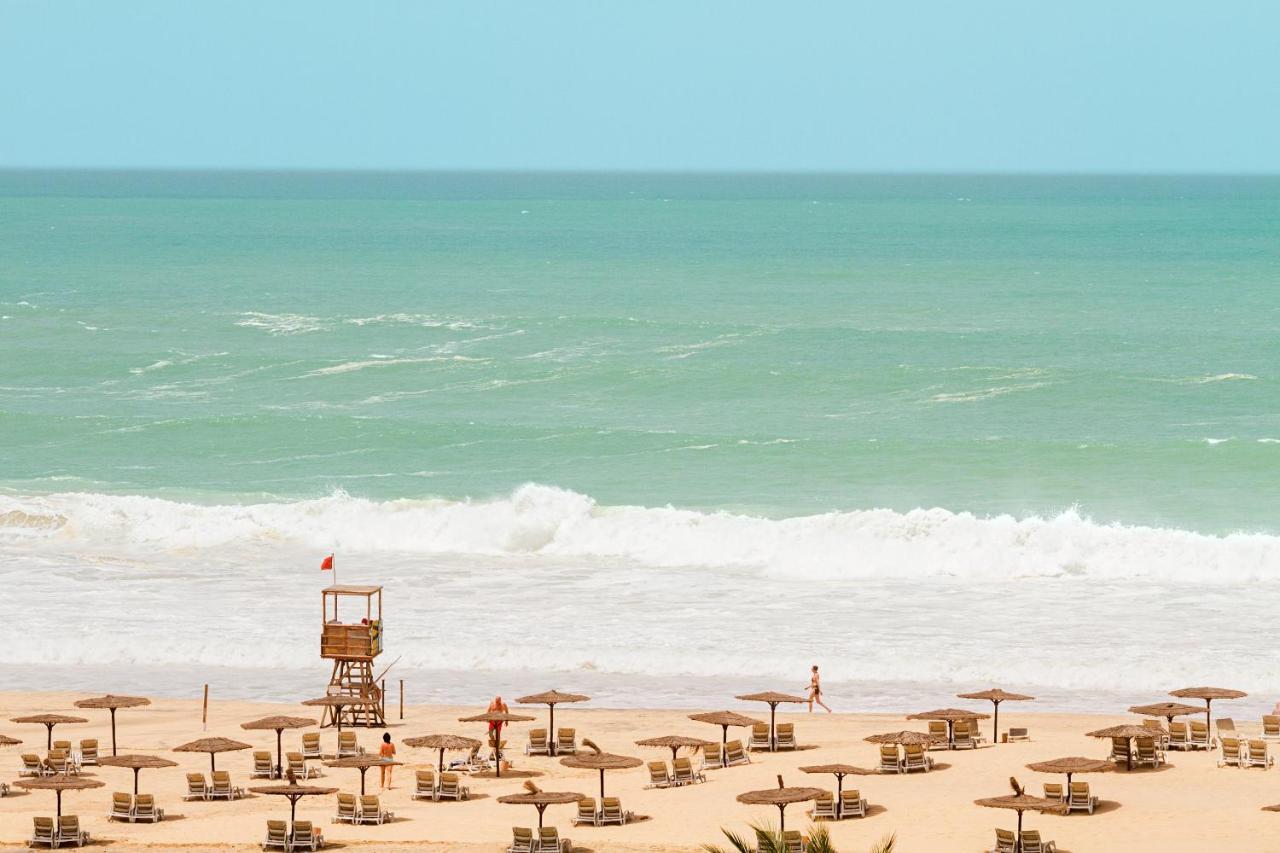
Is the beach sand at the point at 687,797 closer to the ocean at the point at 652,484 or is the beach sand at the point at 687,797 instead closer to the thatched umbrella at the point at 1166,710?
the thatched umbrella at the point at 1166,710

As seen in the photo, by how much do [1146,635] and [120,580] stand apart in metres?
21.2

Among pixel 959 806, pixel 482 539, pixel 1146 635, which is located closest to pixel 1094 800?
pixel 959 806

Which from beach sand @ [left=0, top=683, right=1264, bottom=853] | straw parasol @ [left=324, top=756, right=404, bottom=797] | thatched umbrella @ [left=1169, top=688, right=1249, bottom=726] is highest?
thatched umbrella @ [left=1169, top=688, right=1249, bottom=726]

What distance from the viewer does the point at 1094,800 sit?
23.4 meters

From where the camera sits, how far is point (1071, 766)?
23453mm

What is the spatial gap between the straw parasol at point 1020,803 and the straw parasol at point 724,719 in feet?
14.1

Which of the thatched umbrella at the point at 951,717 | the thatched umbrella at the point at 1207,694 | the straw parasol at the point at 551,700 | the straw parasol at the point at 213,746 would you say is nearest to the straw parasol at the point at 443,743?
the straw parasol at the point at 551,700

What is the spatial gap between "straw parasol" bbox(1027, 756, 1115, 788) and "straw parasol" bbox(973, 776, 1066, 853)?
367 millimetres

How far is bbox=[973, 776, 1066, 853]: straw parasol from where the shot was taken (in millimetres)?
21609

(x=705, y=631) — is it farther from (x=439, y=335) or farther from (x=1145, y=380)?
(x=439, y=335)

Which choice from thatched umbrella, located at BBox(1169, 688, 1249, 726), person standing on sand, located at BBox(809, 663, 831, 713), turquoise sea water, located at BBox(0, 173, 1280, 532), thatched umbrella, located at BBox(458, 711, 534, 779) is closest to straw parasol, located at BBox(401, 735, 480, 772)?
thatched umbrella, located at BBox(458, 711, 534, 779)

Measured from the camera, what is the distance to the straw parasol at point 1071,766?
23.4 metres

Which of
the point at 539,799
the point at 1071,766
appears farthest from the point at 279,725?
the point at 1071,766

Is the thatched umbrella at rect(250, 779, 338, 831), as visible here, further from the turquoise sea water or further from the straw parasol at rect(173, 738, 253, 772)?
the turquoise sea water
